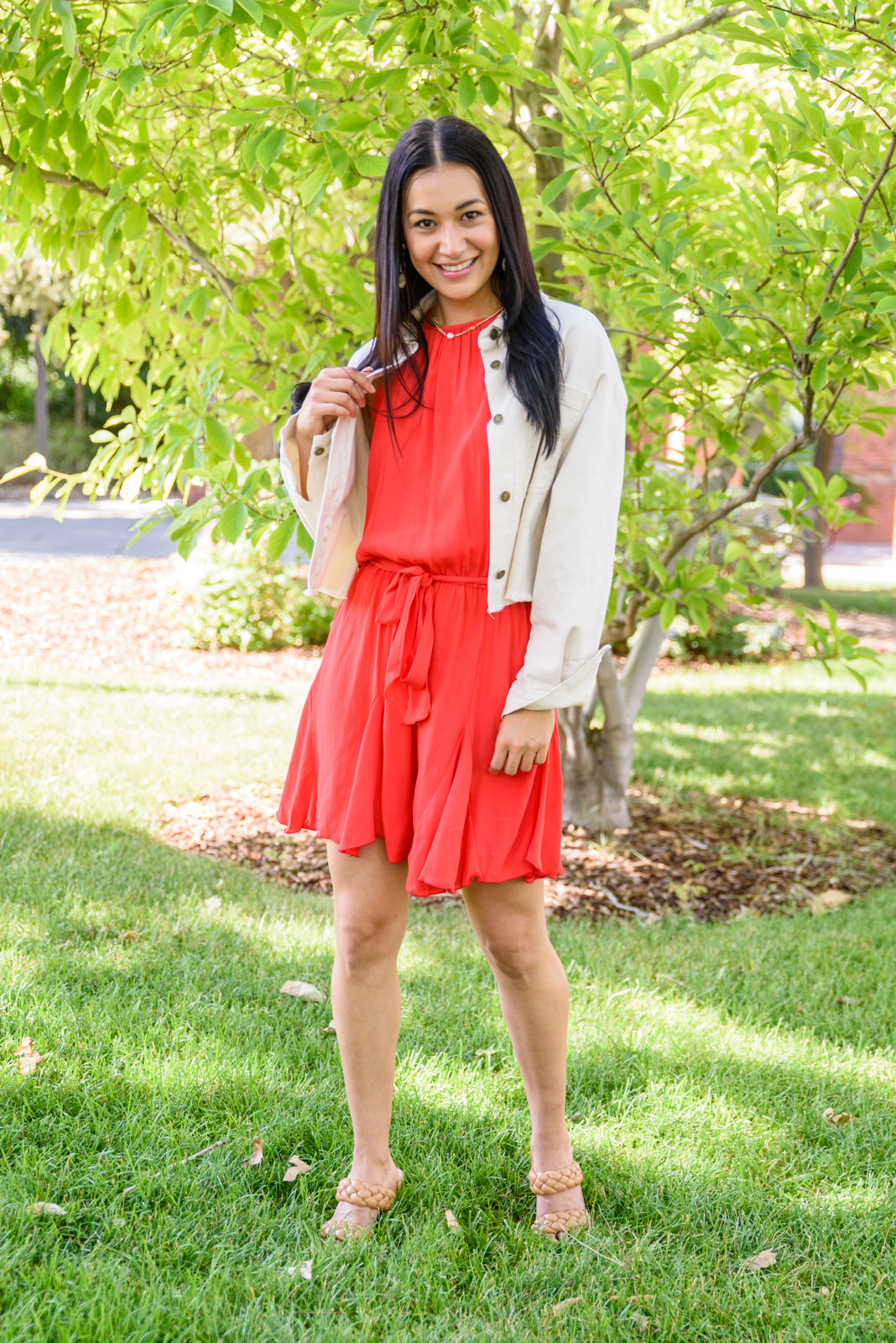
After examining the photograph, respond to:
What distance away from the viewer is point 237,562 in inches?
347

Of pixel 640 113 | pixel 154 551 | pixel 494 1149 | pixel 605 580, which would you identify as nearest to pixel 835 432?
pixel 640 113

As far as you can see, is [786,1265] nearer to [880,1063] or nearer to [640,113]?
[880,1063]

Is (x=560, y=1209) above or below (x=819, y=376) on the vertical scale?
below

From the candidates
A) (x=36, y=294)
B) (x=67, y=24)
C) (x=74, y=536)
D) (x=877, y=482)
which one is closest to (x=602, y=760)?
(x=67, y=24)

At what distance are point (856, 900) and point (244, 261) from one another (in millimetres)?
3029

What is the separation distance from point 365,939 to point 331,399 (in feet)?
3.09

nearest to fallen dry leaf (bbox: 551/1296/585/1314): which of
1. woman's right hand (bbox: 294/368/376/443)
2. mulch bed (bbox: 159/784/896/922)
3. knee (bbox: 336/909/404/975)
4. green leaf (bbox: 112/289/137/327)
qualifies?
knee (bbox: 336/909/404/975)

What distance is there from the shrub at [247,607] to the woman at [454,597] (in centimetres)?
650

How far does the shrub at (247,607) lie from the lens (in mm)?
8641

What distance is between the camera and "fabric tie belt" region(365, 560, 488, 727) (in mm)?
2037

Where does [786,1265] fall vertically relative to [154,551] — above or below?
below

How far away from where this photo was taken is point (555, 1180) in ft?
7.16

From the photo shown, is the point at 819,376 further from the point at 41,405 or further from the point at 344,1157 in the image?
the point at 41,405

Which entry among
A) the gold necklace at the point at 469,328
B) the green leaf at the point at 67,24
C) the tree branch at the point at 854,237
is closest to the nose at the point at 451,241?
the gold necklace at the point at 469,328
